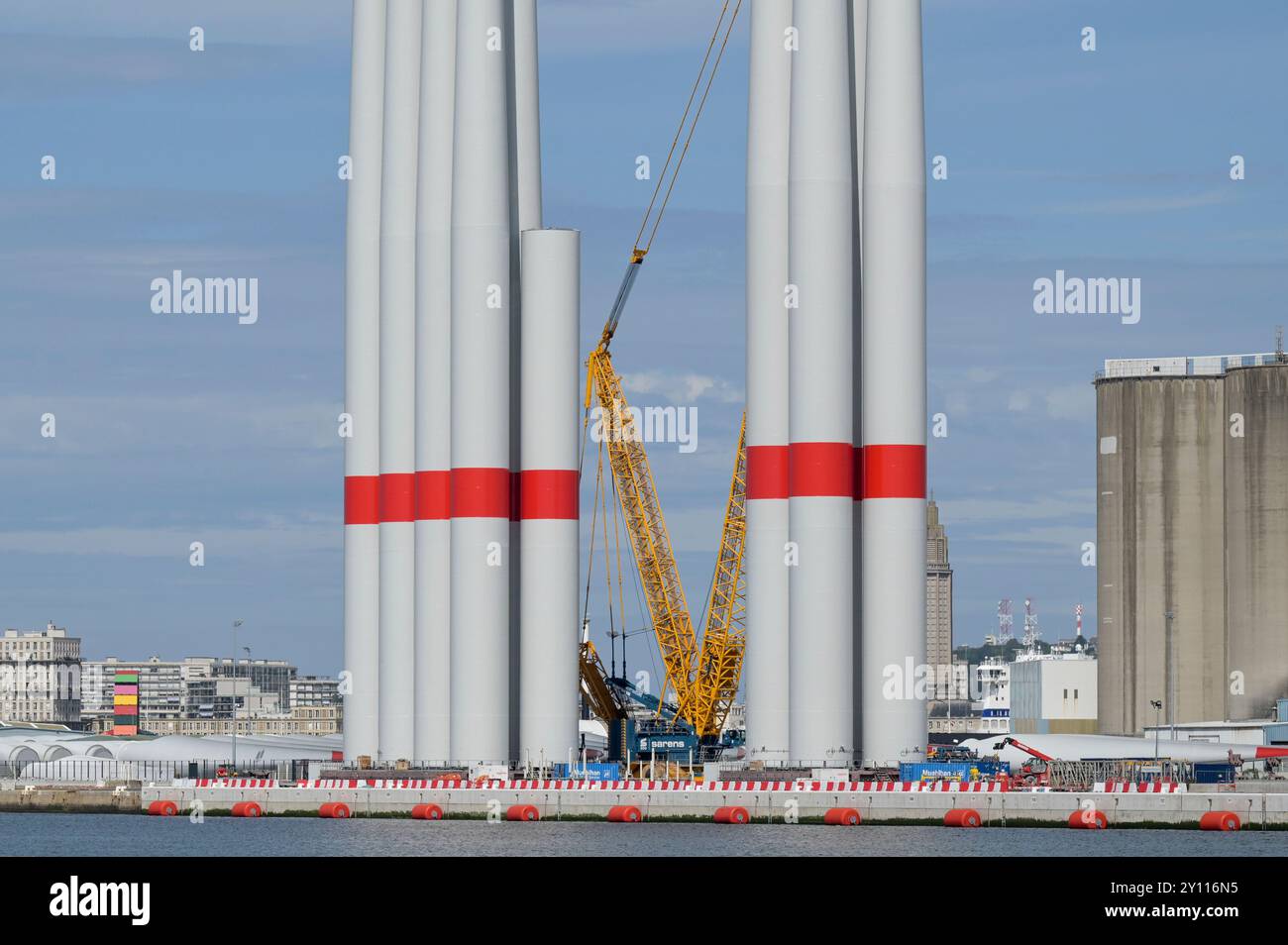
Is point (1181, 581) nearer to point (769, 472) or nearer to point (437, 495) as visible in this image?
point (437, 495)

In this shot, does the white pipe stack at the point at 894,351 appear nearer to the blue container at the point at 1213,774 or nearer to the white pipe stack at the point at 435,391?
the white pipe stack at the point at 435,391

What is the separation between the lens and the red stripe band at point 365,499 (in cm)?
11238

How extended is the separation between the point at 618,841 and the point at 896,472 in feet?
61.1

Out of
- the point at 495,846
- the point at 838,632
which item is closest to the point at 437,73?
the point at 838,632

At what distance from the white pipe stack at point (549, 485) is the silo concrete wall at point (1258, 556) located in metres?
95.9

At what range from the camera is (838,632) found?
92.4m

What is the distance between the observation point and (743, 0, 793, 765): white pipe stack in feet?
316

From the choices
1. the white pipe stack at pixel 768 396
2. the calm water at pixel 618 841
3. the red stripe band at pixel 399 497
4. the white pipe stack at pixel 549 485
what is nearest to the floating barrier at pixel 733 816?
the calm water at pixel 618 841

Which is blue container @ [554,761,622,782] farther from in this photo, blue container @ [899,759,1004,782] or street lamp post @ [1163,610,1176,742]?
street lamp post @ [1163,610,1176,742]

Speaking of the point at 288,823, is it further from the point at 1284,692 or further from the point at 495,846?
the point at 1284,692

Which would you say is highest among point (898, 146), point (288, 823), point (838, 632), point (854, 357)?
point (898, 146)

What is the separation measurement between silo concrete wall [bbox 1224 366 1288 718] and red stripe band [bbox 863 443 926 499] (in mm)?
96798

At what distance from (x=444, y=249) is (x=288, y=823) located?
82.8 feet

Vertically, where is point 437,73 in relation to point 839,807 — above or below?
above
